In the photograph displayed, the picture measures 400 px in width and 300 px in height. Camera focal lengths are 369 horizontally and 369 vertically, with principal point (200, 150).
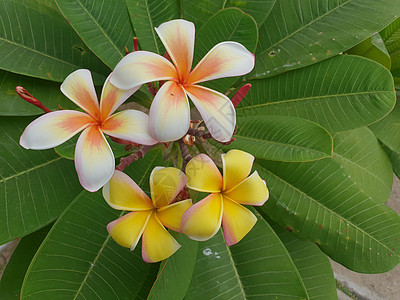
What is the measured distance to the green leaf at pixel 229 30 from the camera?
0.77m

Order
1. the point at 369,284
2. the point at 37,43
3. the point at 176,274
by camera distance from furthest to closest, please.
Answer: the point at 369,284 < the point at 37,43 < the point at 176,274

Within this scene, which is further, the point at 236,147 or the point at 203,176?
the point at 236,147

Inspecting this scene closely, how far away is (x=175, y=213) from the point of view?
0.51m

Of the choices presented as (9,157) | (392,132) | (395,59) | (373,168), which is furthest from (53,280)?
(395,59)

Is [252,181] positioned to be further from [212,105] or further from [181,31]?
[181,31]

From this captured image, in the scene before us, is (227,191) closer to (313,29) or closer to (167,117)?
(167,117)

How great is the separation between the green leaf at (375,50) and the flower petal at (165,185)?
760mm

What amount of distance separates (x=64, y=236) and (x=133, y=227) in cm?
27

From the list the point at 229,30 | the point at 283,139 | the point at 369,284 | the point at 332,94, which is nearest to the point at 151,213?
the point at 283,139

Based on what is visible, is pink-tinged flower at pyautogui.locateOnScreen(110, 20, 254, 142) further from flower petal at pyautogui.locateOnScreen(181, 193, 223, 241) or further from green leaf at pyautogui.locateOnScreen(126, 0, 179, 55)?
green leaf at pyautogui.locateOnScreen(126, 0, 179, 55)

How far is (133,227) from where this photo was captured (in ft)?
1.69

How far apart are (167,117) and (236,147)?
394 millimetres

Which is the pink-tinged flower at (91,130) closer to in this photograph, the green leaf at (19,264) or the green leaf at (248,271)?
the green leaf at (248,271)

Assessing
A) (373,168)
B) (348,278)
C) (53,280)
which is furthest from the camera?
(348,278)
